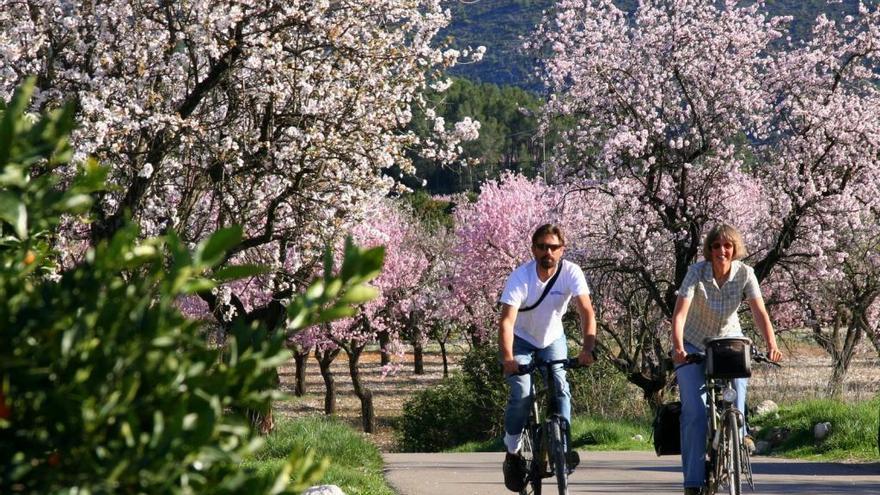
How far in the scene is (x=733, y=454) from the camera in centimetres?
708

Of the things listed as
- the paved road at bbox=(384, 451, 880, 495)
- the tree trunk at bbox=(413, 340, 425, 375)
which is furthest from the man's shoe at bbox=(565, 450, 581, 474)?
the tree trunk at bbox=(413, 340, 425, 375)

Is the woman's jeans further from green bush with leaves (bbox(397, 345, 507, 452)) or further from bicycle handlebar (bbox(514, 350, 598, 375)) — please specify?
green bush with leaves (bbox(397, 345, 507, 452))

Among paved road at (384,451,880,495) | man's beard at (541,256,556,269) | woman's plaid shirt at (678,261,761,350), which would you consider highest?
man's beard at (541,256,556,269)

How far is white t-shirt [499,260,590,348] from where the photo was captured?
7.64m

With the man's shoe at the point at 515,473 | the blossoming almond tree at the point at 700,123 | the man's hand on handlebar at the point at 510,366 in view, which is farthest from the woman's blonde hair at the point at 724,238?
the blossoming almond tree at the point at 700,123

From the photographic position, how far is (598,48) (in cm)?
2048

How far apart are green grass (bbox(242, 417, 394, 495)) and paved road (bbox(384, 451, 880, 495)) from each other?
21 cm

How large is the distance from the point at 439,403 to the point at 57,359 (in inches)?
827

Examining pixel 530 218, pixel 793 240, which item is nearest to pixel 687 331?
pixel 793 240

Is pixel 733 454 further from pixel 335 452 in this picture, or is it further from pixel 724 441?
pixel 335 452

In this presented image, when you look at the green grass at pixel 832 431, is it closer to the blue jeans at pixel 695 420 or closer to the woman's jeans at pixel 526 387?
the blue jeans at pixel 695 420

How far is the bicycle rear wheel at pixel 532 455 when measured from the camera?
307 inches

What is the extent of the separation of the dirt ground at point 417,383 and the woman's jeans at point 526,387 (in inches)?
403

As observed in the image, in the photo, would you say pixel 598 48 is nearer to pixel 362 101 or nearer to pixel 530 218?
pixel 362 101
